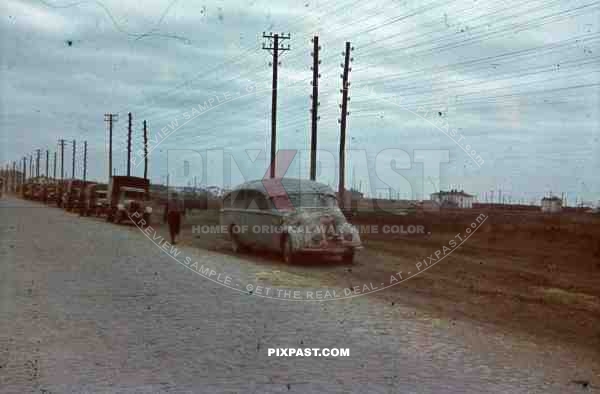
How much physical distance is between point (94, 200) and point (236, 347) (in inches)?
1668

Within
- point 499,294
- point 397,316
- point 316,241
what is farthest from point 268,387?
point 316,241

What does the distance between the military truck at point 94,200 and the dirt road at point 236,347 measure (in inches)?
1351

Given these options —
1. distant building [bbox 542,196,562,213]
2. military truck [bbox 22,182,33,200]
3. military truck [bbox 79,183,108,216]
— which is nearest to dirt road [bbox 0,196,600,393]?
military truck [bbox 79,183,108,216]

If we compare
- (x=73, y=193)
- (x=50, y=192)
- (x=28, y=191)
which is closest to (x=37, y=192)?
(x=28, y=191)

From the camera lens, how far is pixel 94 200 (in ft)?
157

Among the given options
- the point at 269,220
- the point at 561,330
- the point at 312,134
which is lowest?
the point at 561,330

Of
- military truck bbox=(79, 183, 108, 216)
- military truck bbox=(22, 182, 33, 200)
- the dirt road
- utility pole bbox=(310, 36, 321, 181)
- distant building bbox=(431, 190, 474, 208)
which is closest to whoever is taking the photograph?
the dirt road

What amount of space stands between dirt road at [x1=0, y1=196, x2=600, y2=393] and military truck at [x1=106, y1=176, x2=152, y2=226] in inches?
990

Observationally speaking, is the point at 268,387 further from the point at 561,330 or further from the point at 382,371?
the point at 561,330

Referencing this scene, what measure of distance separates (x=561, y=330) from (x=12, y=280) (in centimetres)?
990

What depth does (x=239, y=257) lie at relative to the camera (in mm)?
19703

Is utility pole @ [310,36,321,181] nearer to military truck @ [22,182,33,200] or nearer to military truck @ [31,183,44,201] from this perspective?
military truck @ [31,183,44,201]

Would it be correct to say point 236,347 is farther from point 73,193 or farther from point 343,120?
point 73,193

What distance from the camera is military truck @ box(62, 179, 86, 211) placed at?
182ft
